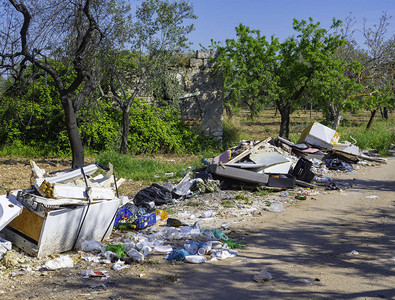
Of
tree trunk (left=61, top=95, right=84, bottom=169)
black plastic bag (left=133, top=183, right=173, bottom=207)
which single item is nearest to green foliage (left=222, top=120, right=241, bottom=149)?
tree trunk (left=61, top=95, right=84, bottom=169)

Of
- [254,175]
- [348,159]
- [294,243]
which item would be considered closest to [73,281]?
[294,243]

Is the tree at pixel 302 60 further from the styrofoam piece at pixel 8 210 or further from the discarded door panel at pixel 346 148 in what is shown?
the styrofoam piece at pixel 8 210

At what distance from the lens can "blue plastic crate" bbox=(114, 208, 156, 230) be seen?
643cm

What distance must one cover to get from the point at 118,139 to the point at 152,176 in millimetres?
3484

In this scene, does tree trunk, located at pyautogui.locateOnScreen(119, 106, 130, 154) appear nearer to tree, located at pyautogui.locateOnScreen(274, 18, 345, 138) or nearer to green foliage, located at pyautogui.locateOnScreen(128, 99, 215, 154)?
green foliage, located at pyautogui.locateOnScreen(128, 99, 215, 154)

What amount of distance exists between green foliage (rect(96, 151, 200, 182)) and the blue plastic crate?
12.0 ft

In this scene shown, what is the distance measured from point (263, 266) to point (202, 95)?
11.3 m

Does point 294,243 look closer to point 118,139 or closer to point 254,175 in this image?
point 254,175

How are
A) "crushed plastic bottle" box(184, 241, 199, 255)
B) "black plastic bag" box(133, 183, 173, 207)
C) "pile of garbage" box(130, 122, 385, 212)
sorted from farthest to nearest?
"pile of garbage" box(130, 122, 385, 212) < "black plastic bag" box(133, 183, 173, 207) < "crushed plastic bottle" box(184, 241, 199, 255)

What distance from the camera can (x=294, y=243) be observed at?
5816mm

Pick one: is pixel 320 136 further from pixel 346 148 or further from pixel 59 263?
pixel 59 263

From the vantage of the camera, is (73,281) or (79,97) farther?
(79,97)

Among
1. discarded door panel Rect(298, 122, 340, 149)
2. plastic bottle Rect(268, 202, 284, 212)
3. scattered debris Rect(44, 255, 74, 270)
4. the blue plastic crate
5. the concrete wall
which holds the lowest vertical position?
scattered debris Rect(44, 255, 74, 270)

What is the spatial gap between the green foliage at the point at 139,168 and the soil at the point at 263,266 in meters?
2.71
